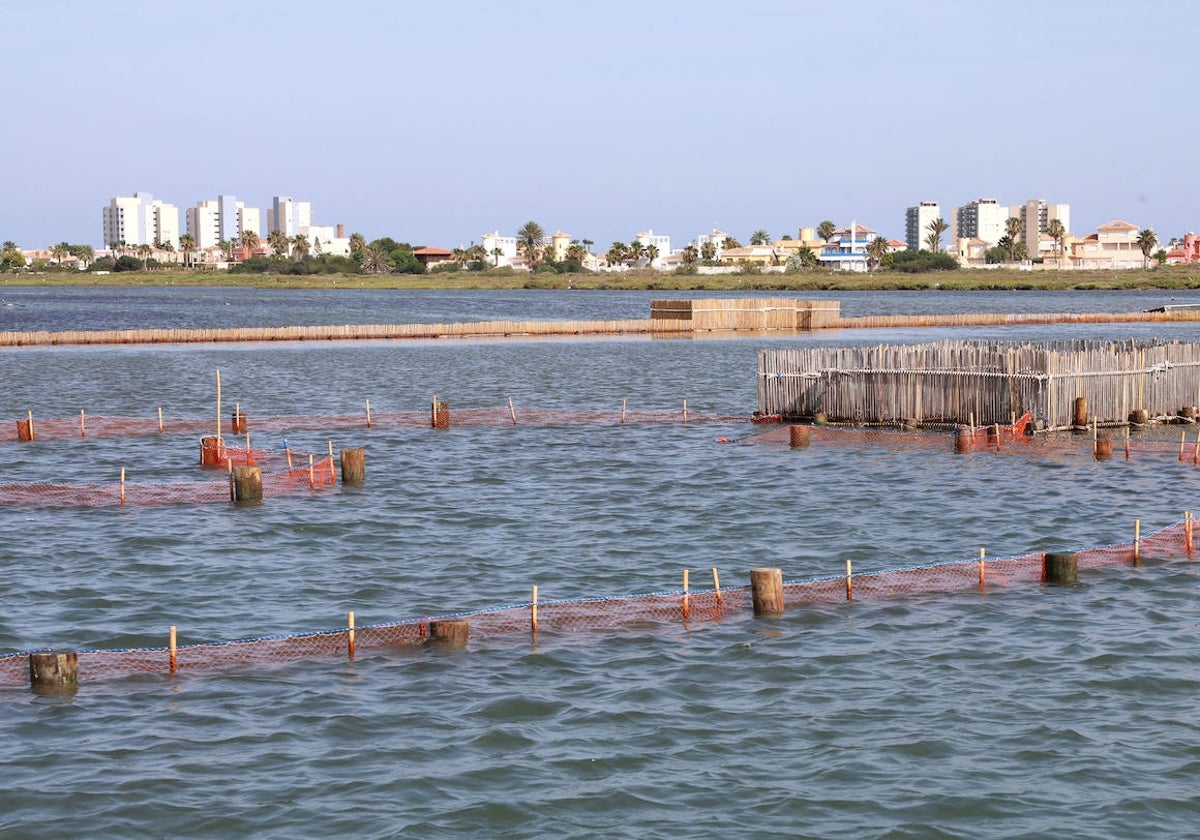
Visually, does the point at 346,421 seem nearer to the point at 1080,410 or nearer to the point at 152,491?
the point at 152,491

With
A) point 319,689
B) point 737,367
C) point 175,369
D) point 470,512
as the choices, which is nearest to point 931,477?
point 470,512

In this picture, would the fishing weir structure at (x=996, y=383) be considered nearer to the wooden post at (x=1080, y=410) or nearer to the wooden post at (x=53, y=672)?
the wooden post at (x=1080, y=410)

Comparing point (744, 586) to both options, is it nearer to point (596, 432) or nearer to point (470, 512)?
point (470, 512)

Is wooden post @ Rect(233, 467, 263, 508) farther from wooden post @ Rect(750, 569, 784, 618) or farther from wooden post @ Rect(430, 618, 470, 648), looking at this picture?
wooden post @ Rect(750, 569, 784, 618)

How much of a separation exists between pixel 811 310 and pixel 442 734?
292 feet

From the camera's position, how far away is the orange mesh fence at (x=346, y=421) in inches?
1820

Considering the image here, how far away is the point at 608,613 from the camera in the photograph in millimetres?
21766

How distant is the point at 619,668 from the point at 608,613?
237cm

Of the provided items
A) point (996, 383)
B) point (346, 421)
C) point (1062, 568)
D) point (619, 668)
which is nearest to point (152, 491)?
point (346, 421)

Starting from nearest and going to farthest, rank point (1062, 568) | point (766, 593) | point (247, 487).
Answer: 1. point (766, 593)
2. point (1062, 568)
3. point (247, 487)

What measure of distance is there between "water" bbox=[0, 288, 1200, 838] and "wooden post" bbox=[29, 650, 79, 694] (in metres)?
0.20

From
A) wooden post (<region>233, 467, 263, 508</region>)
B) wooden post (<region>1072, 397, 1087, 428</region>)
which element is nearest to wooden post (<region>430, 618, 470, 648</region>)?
wooden post (<region>233, 467, 263, 508</region>)

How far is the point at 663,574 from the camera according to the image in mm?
25562

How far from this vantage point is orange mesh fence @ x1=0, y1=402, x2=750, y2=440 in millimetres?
46219
